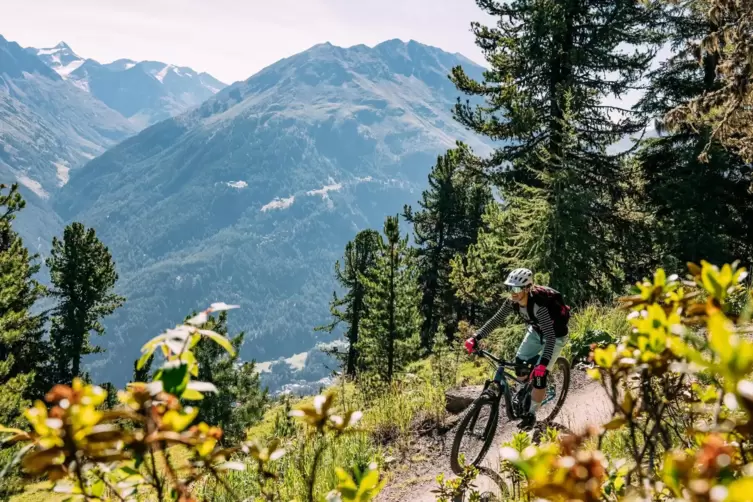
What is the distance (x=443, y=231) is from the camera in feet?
113

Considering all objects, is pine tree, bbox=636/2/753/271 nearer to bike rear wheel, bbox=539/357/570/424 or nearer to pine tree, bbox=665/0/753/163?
pine tree, bbox=665/0/753/163

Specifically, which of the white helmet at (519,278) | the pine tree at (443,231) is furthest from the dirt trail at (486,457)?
the pine tree at (443,231)

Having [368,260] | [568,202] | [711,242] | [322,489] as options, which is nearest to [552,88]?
[568,202]

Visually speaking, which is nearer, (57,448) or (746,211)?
(57,448)

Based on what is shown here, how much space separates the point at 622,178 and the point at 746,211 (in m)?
6.98

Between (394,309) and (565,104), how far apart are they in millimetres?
15449

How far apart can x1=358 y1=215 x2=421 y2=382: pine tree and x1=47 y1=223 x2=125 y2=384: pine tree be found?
17398 mm

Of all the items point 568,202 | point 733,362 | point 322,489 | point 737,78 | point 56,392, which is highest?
point 737,78

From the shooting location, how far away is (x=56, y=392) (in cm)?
114

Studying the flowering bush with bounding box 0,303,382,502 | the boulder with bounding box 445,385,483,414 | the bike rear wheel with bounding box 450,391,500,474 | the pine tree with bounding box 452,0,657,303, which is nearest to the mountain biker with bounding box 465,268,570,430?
the bike rear wheel with bounding box 450,391,500,474

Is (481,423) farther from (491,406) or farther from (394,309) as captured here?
(394,309)

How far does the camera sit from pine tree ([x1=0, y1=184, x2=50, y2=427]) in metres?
19.2

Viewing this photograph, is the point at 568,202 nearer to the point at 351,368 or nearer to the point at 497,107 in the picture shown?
the point at 497,107

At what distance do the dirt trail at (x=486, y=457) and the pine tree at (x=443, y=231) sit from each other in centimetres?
2388
